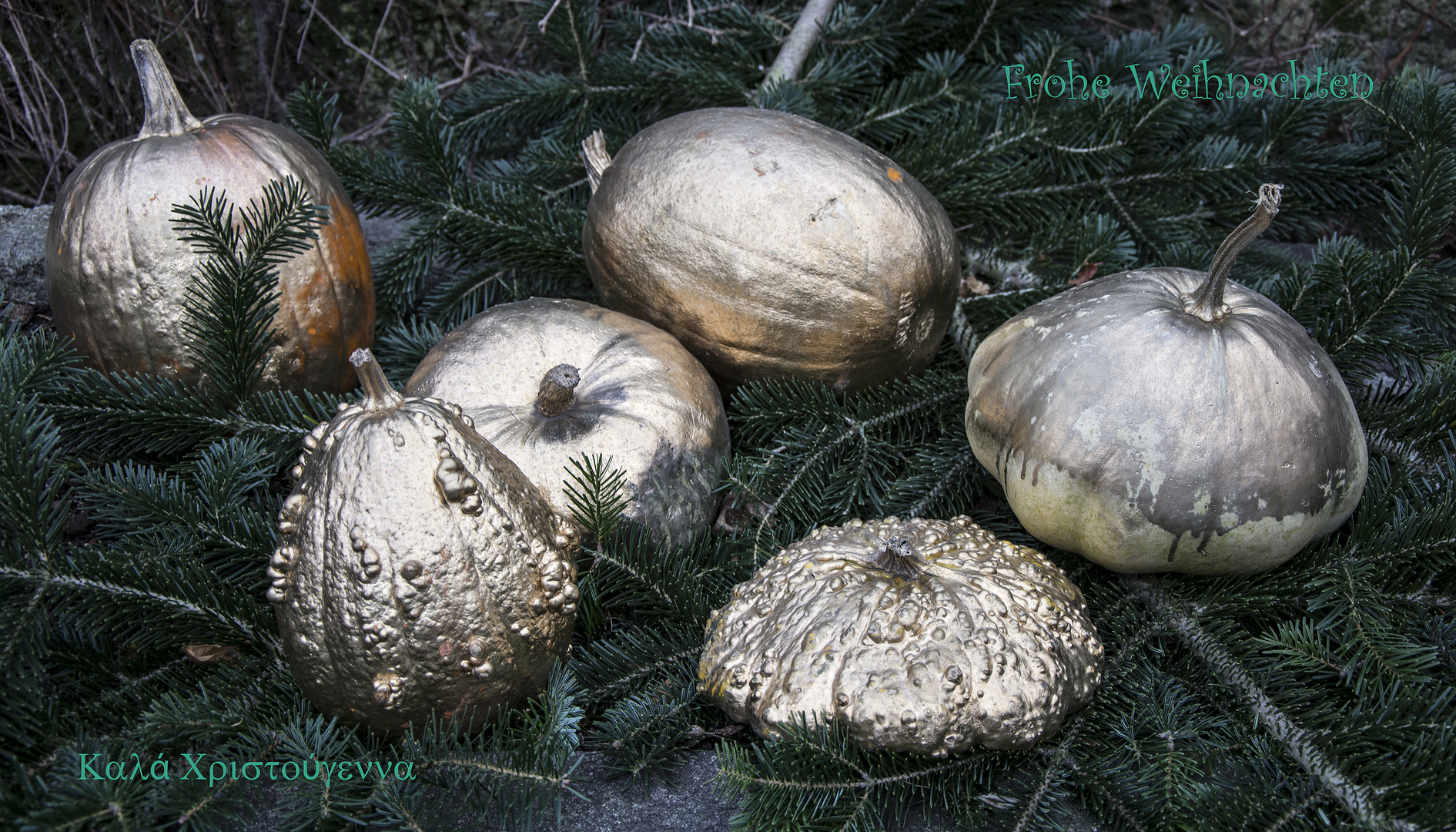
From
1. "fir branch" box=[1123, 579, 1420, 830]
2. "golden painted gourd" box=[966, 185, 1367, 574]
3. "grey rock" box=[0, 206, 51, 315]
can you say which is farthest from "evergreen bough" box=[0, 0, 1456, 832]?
"grey rock" box=[0, 206, 51, 315]

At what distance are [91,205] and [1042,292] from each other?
1737 mm

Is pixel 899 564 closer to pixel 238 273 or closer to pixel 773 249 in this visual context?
pixel 773 249

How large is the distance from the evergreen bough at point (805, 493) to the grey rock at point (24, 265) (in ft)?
1.16

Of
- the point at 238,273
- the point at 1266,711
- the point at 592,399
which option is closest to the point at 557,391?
the point at 592,399

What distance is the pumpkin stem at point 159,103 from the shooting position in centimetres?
168

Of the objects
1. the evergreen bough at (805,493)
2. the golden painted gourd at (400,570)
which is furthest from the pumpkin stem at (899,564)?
the golden painted gourd at (400,570)

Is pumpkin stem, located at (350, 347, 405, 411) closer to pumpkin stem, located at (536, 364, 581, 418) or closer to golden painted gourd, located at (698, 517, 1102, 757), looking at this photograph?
pumpkin stem, located at (536, 364, 581, 418)

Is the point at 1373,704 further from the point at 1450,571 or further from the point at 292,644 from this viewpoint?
the point at 292,644

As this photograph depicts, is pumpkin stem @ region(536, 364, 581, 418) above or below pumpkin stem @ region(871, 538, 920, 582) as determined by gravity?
above

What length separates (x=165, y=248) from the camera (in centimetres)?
159

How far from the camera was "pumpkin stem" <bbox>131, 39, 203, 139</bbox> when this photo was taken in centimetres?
168

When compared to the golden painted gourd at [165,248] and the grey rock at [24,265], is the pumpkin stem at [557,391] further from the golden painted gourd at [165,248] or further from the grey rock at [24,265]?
the grey rock at [24,265]

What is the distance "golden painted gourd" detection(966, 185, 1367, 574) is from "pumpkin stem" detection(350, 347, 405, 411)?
91 centimetres

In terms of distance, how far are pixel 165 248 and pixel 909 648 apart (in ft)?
4.44
